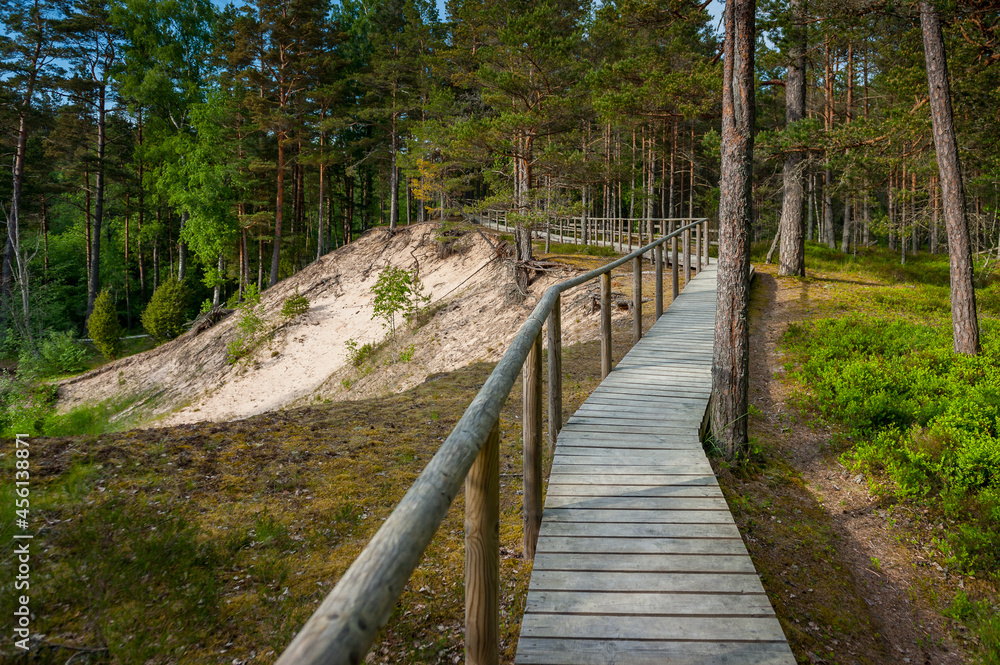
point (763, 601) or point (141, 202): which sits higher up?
point (141, 202)

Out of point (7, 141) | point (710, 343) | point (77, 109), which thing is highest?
point (77, 109)

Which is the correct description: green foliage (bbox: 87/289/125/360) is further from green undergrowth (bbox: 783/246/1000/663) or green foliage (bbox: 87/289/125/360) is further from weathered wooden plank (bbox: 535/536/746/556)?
weathered wooden plank (bbox: 535/536/746/556)

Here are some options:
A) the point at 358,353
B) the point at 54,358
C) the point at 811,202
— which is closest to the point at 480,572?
the point at 358,353

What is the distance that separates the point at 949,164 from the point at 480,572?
9.74 metres

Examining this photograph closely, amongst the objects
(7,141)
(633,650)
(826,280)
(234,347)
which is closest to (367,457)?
(633,650)

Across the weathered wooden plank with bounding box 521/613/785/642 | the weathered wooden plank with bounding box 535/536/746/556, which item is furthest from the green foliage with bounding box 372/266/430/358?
the weathered wooden plank with bounding box 521/613/785/642

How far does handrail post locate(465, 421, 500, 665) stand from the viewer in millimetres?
1608

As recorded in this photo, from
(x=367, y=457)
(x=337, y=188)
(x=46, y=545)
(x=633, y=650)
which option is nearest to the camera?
(x=633, y=650)

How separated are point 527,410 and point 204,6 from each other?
40.0m

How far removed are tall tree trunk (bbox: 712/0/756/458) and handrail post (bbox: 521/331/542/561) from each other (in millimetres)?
2429

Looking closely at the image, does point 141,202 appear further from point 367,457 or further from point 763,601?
point 763,601

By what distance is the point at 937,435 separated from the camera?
4895 mm

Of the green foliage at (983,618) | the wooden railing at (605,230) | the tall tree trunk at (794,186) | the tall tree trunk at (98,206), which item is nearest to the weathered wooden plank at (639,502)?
the green foliage at (983,618)

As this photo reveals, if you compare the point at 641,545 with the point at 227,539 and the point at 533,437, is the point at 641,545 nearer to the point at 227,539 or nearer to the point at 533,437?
the point at 533,437
